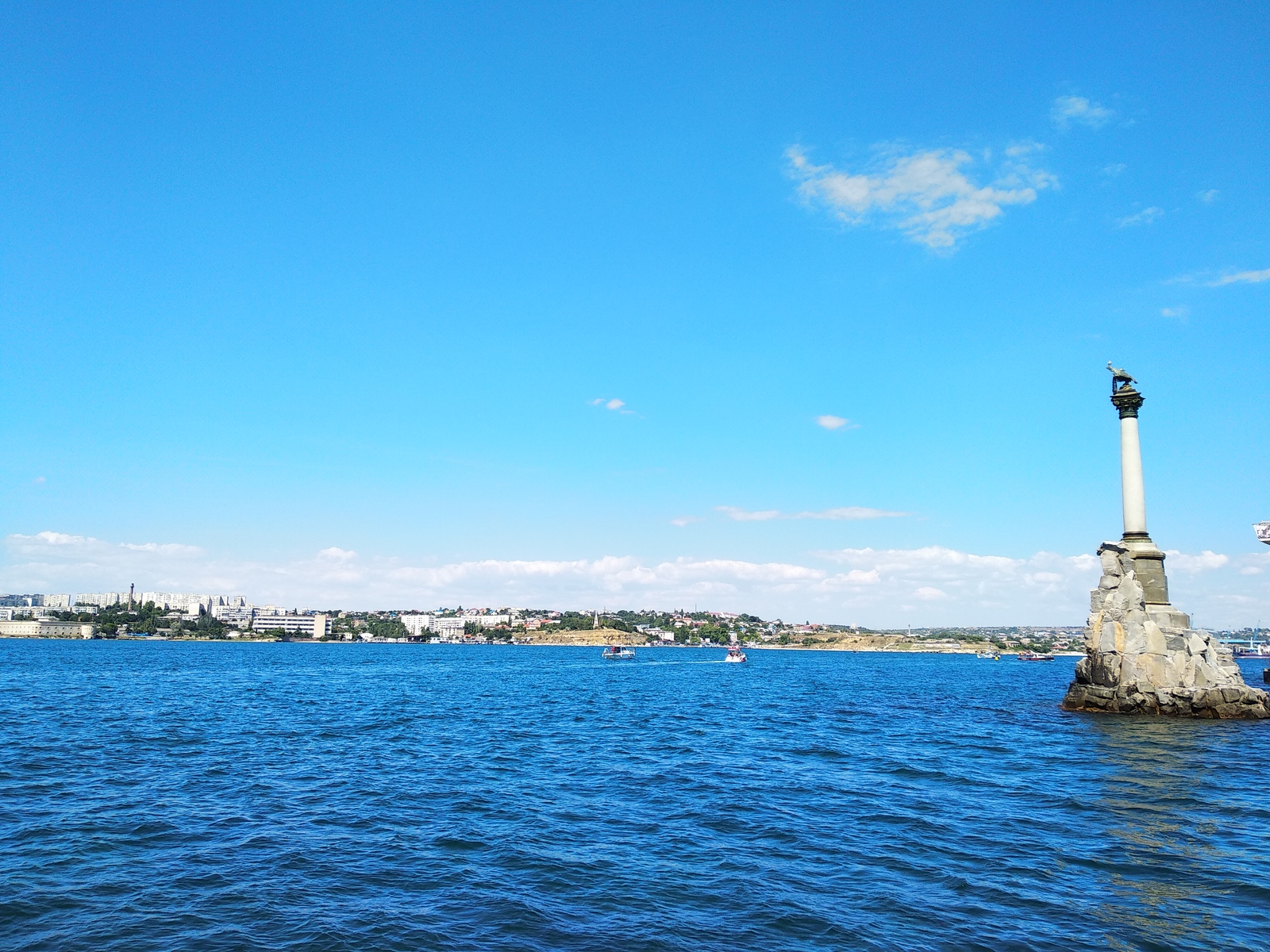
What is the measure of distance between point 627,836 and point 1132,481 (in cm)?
4881

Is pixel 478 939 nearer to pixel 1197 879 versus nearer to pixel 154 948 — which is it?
pixel 154 948

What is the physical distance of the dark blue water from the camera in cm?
1341

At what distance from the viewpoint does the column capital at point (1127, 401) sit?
54000 millimetres

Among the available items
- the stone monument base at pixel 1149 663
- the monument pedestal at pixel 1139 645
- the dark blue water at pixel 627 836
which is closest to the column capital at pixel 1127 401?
the monument pedestal at pixel 1139 645

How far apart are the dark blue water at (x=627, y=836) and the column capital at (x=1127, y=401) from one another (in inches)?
854

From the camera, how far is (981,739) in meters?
38.8

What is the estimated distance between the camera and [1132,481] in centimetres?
5316

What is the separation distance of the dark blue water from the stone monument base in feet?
17.3

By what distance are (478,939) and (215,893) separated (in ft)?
18.8

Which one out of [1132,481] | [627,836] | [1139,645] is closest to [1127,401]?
[1132,481]

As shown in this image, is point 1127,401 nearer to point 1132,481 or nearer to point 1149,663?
point 1132,481

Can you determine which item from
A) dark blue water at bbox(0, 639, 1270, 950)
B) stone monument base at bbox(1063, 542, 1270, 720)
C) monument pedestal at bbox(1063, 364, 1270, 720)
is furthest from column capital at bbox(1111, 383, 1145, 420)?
dark blue water at bbox(0, 639, 1270, 950)

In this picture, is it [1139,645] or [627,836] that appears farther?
[1139,645]

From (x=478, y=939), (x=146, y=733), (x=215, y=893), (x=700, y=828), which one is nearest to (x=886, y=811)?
(x=700, y=828)
